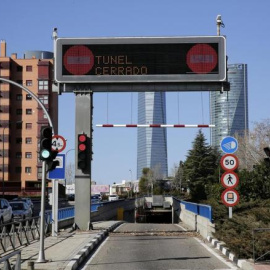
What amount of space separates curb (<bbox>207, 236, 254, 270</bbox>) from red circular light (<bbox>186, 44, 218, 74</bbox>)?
6789 millimetres

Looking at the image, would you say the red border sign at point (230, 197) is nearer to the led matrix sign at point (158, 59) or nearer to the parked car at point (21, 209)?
the led matrix sign at point (158, 59)

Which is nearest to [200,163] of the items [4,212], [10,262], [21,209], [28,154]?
[28,154]

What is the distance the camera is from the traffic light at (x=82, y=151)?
2245cm

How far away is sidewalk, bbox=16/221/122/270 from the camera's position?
12575mm

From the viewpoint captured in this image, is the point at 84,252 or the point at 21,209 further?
the point at 21,209

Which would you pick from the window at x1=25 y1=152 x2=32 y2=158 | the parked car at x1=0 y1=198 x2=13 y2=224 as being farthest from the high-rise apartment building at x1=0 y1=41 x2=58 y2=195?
the parked car at x1=0 y1=198 x2=13 y2=224

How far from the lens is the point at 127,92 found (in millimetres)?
23516

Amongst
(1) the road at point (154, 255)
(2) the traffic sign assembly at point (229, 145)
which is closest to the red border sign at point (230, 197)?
(2) the traffic sign assembly at point (229, 145)

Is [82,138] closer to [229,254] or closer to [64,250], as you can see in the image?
[64,250]

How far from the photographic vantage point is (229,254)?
14641mm

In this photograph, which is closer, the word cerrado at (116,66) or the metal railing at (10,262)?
the metal railing at (10,262)

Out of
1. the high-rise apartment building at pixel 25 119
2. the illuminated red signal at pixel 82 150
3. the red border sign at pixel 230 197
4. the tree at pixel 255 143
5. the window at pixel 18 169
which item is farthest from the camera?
the window at pixel 18 169

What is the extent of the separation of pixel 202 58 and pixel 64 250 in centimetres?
1043

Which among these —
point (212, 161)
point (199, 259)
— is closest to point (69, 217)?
point (199, 259)
